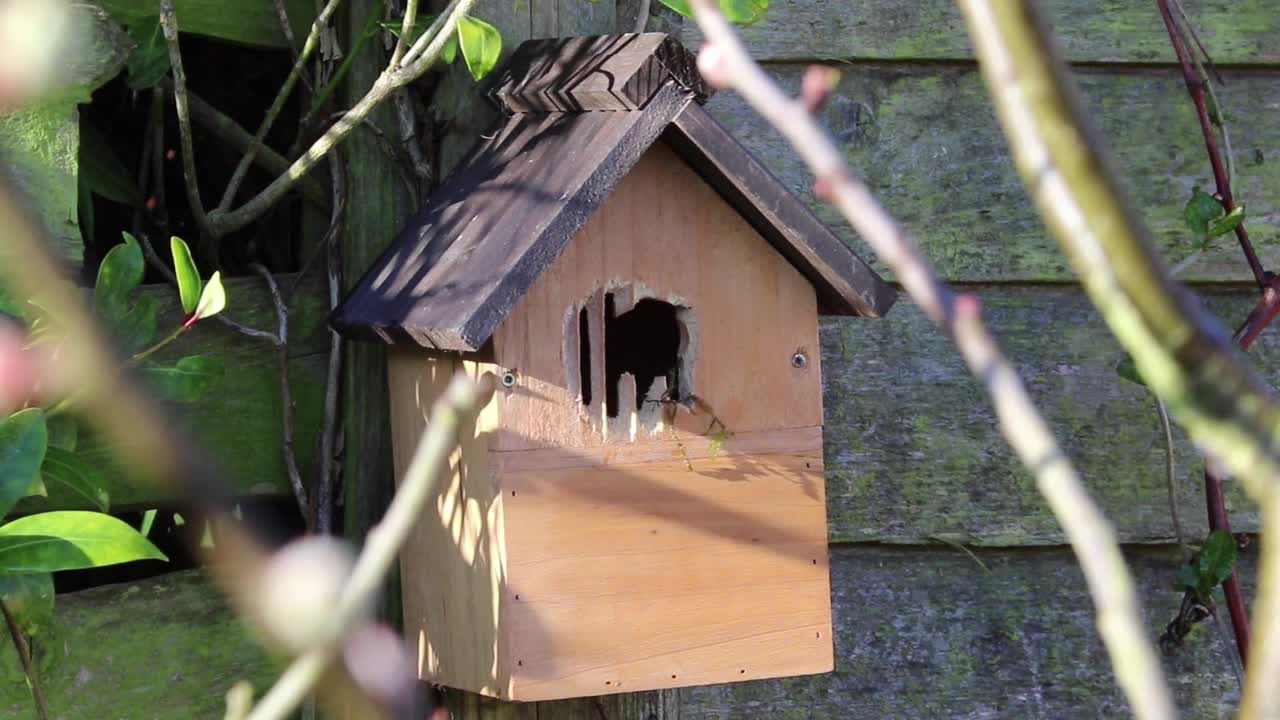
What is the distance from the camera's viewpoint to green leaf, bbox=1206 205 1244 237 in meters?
1.70

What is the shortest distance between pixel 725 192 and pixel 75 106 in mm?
653

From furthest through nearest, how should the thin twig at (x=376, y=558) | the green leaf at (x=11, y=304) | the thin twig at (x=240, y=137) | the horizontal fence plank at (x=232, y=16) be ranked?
the thin twig at (x=240, y=137), the horizontal fence plank at (x=232, y=16), the green leaf at (x=11, y=304), the thin twig at (x=376, y=558)

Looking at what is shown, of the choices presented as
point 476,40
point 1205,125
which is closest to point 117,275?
point 476,40

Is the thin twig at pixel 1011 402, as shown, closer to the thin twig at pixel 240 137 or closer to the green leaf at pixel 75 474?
the green leaf at pixel 75 474

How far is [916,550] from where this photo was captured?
183cm

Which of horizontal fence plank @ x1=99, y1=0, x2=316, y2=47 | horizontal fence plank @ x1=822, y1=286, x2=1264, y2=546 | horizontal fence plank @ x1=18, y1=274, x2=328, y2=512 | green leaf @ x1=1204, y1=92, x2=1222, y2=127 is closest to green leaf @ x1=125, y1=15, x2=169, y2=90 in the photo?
horizontal fence plank @ x1=99, y1=0, x2=316, y2=47

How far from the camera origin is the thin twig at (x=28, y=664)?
55.3 inches

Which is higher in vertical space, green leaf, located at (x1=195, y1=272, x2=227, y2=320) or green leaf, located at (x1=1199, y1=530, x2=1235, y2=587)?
green leaf, located at (x1=195, y1=272, x2=227, y2=320)

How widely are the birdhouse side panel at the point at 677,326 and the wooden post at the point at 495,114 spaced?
0.88 ft

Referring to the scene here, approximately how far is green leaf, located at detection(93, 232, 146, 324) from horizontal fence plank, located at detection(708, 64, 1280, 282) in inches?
28.6

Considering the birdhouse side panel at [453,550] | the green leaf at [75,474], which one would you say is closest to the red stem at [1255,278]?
the birdhouse side panel at [453,550]

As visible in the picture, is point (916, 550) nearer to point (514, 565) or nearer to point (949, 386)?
point (949, 386)

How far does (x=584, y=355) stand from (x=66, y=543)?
515mm

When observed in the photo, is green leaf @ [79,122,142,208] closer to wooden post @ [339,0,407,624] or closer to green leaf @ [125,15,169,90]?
green leaf @ [125,15,169,90]
